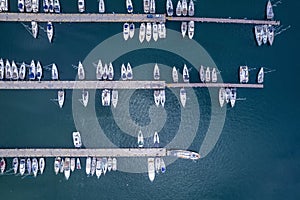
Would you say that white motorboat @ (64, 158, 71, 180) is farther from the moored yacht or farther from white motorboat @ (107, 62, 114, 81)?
the moored yacht

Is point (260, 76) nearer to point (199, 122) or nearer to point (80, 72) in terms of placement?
point (199, 122)

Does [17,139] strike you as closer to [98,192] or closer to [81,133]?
[81,133]

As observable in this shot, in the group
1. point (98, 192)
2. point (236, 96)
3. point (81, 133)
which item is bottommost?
point (98, 192)

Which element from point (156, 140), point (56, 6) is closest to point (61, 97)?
point (56, 6)

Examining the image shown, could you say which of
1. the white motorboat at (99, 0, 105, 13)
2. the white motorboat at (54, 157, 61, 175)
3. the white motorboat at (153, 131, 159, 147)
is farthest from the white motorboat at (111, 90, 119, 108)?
the white motorboat at (99, 0, 105, 13)

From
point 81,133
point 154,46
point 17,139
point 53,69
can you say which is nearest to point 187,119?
point 154,46
